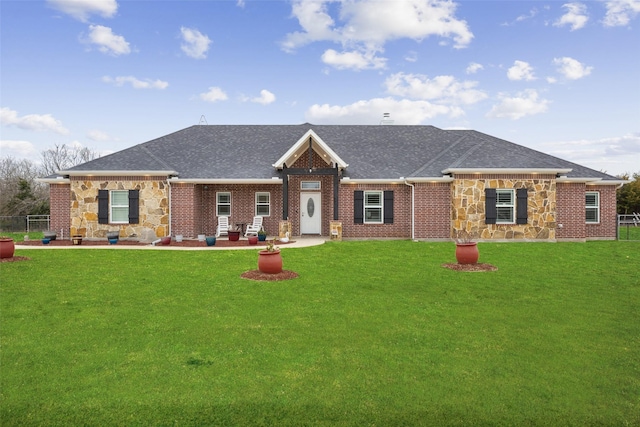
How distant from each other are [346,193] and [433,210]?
176 inches

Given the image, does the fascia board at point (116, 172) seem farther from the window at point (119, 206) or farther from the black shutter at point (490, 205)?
the black shutter at point (490, 205)

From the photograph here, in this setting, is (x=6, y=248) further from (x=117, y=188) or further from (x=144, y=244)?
(x=117, y=188)

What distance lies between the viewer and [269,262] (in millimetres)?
10500

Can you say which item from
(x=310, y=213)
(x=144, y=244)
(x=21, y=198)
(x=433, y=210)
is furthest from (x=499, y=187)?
(x=21, y=198)

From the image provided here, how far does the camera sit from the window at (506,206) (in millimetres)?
→ 18703

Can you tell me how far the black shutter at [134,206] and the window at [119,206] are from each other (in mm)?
296

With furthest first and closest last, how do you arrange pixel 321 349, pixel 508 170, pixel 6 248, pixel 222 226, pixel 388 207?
pixel 222 226 < pixel 388 207 < pixel 508 170 < pixel 6 248 < pixel 321 349

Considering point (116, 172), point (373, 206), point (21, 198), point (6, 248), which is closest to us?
point (6, 248)

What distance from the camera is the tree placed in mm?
32938

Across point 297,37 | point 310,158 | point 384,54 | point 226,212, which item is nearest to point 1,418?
point 310,158

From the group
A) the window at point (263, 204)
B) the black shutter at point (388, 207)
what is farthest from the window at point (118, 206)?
the black shutter at point (388, 207)

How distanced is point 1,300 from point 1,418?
5561 mm

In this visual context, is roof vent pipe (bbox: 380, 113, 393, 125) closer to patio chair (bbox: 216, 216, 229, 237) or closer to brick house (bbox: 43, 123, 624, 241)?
brick house (bbox: 43, 123, 624, 241)

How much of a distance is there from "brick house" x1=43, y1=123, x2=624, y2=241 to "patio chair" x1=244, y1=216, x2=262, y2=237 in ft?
2.08
